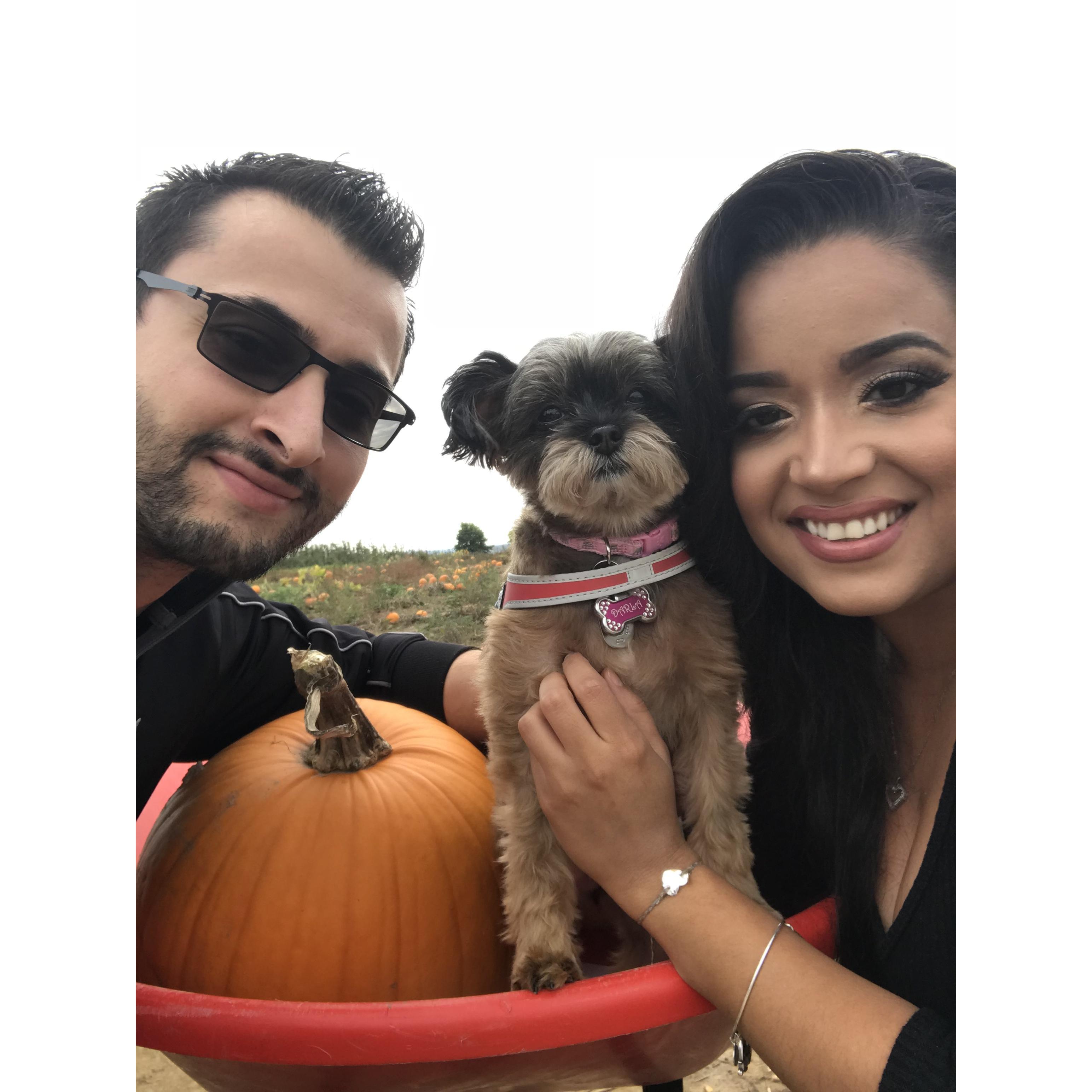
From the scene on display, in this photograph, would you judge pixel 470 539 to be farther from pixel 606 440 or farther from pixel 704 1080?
pixel 704 1080

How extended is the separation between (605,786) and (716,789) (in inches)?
14.8

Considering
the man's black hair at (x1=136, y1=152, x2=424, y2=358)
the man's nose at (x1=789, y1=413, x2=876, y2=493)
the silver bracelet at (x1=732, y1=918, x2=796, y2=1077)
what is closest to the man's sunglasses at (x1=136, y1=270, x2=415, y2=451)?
the man's black hair at (x1=136, y1=152, x2=424, y2=358)

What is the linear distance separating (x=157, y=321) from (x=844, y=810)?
2.00 metres

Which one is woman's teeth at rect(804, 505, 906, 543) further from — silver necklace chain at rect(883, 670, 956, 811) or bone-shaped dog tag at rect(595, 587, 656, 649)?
silver necklace chain at rect(883, 670, 956, 811)

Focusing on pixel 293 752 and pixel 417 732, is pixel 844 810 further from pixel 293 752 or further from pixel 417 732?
pixel 293 752

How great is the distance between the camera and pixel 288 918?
1536 mm

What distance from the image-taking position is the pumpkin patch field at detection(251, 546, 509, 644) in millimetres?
2697

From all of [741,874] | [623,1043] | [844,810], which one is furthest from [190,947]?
[844,810]

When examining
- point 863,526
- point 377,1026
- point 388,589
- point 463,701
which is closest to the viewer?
point 377,1026

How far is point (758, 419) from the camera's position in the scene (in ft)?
5.09

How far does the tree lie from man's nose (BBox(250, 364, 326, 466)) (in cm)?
79

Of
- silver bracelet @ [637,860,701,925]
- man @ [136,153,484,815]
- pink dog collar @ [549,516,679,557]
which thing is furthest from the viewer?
pink dog collar @ [549,516,679,557]

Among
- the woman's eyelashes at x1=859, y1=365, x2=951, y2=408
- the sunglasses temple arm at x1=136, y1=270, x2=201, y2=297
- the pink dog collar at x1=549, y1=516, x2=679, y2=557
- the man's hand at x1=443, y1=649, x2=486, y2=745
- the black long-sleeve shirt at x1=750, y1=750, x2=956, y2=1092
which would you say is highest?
the sunglasses temple arm at x1=136, y1=270, x2=201, y2=297

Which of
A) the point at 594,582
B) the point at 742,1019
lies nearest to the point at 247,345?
the point at 594,582
